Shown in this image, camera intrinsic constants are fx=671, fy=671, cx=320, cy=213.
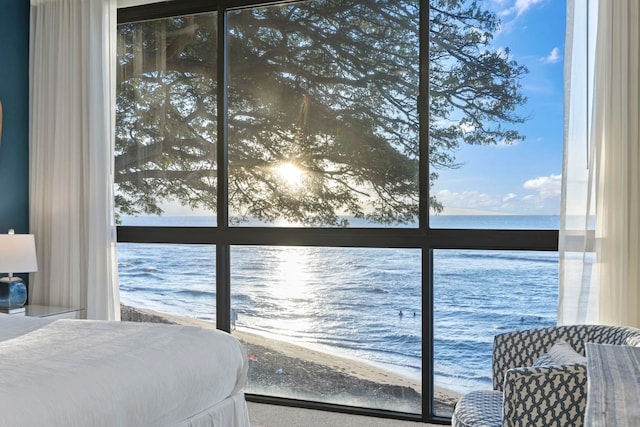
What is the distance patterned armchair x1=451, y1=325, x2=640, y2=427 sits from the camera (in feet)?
5.82

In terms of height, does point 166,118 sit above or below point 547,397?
above

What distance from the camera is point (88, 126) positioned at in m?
4.16

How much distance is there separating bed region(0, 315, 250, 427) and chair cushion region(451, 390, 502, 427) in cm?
91

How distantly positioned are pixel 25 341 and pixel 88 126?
6.50ft

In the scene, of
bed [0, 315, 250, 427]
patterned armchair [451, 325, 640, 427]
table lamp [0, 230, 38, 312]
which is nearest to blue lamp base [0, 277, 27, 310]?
table lamp [0, 230, 38, 312]

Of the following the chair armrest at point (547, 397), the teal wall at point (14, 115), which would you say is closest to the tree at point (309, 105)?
the teal wall at point (14, 115)

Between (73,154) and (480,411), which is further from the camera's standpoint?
(73,154)

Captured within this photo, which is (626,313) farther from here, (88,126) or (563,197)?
(88,126)

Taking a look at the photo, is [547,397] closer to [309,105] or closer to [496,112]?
[496,112]

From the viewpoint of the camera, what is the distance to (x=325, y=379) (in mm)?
3902

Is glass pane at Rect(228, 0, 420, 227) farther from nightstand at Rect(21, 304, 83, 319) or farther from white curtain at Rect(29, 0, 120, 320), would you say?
nightstand at Rect(21, 304, 83, 319)

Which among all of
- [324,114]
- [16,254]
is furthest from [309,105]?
[16,254]

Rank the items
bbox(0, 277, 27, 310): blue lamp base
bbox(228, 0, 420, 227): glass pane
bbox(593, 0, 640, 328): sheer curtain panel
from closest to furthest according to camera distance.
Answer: bbox(593, 0, 640, 328): sheer curtain panel → bbox(228, 0, 420, 227): glass pane → bbox(0, 277, 27, 310): blue lamp base

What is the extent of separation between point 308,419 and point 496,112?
1.92 m
